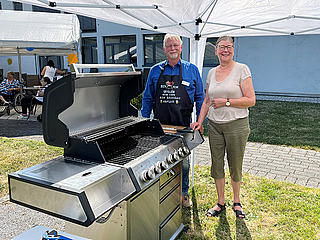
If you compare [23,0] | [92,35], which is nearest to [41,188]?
[23,0]

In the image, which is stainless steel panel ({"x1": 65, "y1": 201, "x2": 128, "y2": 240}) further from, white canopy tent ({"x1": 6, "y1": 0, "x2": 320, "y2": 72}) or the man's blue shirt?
white canopy tent ({"x1": 6, "y1": 0, "x2": 320, "y2": 72})

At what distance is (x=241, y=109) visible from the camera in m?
2.77

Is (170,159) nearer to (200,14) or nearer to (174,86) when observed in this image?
(174,86)

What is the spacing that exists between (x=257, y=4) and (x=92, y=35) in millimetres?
14129

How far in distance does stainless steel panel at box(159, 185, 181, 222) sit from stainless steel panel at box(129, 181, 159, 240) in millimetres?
108

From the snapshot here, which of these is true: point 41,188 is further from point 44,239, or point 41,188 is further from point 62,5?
point 62,5

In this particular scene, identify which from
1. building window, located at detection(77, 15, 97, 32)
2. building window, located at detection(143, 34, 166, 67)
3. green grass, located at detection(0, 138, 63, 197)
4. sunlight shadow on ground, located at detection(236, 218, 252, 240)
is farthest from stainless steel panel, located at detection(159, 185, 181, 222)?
building window, located at detection(77, 15, 97, 32)

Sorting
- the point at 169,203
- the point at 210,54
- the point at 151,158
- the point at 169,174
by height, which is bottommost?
Result: the point at 169,203

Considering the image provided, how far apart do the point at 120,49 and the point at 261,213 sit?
46.4 feet

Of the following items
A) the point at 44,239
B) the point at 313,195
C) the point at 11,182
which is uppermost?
the point at 11,182

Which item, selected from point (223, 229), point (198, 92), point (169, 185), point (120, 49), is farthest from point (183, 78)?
→ point (120, 49)

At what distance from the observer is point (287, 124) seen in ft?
23.6

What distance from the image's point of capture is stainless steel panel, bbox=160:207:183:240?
241cm

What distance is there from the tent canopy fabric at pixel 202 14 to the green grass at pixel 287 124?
2.36 metres
